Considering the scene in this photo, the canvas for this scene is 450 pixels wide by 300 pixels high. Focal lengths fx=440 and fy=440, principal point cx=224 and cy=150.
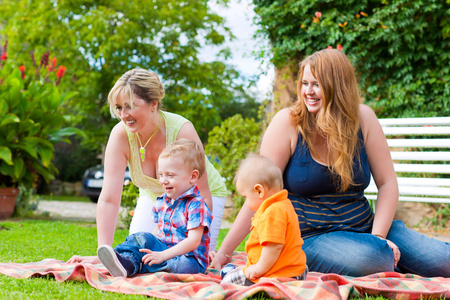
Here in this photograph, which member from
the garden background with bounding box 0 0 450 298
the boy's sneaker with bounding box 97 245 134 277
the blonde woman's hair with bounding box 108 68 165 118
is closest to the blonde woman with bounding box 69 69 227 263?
the blonde woman's hair with bounding box 108 68 165 118

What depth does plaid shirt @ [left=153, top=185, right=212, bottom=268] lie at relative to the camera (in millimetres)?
2299

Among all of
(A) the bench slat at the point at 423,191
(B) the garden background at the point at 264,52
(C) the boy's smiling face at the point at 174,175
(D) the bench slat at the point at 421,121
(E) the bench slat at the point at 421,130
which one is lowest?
(A) the bench slat at the point at 423,191

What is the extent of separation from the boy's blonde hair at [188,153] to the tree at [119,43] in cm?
991

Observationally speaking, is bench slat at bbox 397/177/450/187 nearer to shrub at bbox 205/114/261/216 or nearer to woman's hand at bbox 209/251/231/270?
woman's hand at bbox 209/251/231/270

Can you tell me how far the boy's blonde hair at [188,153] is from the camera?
2.33 meters

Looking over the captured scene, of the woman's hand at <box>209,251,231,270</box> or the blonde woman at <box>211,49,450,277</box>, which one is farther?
the woman's hand at <box>209,251,231,270</box>

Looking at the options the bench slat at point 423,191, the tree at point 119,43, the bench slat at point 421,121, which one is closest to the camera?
the bench slat at point 423,191

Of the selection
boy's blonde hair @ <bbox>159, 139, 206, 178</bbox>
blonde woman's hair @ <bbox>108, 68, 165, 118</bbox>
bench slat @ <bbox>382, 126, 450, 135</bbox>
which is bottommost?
boy's blonde hair @ <bbox>159, 139, 206, 178</bbox>

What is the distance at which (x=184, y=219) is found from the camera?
7.69 feet

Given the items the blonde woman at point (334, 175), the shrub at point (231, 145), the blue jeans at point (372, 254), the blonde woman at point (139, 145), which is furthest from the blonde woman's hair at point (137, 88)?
the shrub at point (231, 145)

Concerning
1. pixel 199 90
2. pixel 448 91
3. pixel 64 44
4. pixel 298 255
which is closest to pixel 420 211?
pixel 448 91

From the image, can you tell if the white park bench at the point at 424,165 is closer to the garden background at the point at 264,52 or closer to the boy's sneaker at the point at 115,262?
the garden background at the point at 264,52

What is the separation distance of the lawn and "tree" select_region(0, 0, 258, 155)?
7.97 m

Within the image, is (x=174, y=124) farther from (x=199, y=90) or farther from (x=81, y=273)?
(x=199, y=90)
